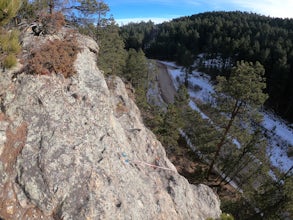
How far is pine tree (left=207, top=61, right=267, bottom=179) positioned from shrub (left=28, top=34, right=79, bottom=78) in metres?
9.87

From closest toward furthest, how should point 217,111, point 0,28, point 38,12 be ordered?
point 0,28
point 38,12
point 217,111

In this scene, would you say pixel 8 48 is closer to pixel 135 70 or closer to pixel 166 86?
pixel 135 70

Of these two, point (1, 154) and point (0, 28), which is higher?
point (0, 28)

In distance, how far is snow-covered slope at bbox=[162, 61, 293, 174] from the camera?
103ft

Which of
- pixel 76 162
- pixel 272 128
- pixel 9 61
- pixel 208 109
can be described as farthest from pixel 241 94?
pixel 272 128

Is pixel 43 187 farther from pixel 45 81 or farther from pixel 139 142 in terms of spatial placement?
pixel 139 142

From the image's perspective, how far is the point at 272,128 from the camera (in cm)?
3869

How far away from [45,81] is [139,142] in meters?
4.70

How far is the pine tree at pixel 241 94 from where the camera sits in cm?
1450

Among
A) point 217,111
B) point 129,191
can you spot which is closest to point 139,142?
point 129,191

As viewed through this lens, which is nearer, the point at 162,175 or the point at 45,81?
the point at 45,81

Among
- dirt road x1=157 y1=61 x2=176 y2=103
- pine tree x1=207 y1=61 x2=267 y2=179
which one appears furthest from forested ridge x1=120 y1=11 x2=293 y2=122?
pine tree x1=207 y1=61 x2=267 y2=179

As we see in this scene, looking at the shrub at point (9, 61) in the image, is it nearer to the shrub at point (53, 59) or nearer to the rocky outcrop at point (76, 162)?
the rocky outcrop at point (76, 162)

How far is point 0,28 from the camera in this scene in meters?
7.78
